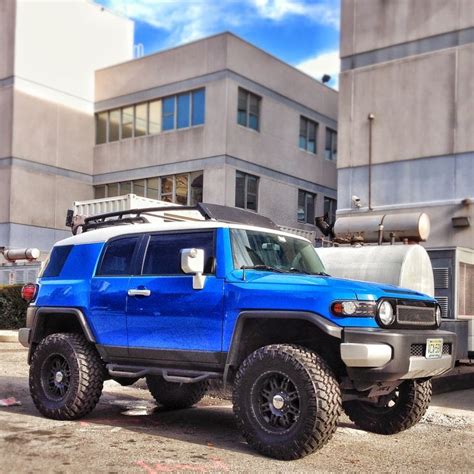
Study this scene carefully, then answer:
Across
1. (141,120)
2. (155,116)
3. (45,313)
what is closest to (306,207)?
(155,116)

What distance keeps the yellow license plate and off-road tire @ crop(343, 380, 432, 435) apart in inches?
19.8

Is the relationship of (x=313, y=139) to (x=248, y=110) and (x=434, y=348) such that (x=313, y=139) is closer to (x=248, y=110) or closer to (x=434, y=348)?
(x=248, y=110)

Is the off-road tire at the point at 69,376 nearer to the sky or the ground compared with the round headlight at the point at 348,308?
nearer to the ground

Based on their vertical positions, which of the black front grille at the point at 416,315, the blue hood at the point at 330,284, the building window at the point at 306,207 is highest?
the building window at the point at 306,207

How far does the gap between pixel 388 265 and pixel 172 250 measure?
19.4 ft

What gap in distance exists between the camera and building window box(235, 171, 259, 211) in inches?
1141

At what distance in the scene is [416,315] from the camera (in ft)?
21.4

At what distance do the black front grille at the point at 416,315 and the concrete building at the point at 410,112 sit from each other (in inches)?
467

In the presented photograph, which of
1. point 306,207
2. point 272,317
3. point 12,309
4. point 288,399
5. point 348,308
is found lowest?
point 12,309

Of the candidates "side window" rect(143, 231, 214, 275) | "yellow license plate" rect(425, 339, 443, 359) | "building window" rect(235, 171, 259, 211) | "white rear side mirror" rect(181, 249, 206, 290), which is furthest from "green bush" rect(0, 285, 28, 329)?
"yellow license plate" rect(425, 339, 443, 359)

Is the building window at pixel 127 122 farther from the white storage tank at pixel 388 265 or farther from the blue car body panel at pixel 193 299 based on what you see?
the blue car body panel at pixel 193 299

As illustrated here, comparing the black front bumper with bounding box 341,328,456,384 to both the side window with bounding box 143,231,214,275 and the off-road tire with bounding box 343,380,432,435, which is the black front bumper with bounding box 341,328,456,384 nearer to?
the off-road tire with bounding box 343,380,432,435

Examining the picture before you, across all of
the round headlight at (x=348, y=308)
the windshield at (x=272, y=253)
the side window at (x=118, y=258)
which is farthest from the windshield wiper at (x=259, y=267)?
the side window at (x=118, y=258)

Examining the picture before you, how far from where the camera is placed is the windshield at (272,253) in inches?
269
